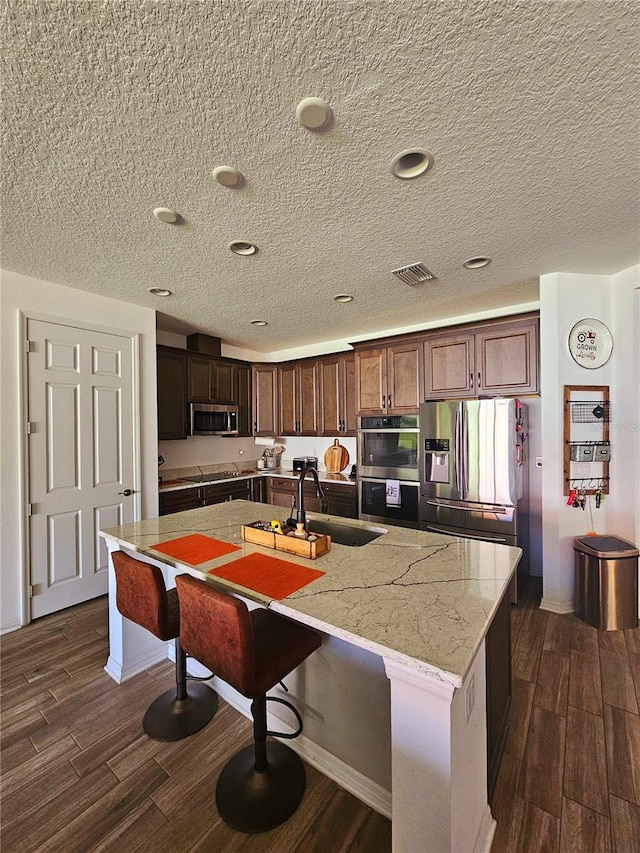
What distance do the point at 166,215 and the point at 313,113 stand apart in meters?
1.00

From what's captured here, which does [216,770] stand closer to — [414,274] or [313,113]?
[313,113]

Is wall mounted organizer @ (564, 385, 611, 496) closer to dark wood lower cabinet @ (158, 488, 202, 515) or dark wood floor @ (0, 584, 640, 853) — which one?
dark wood floor @ (0, 584, 640, 853)

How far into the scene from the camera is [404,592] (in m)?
1.27

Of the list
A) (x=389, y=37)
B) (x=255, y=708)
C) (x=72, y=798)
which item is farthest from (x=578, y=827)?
(x=389, y=37)

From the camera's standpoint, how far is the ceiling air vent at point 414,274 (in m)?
2.61

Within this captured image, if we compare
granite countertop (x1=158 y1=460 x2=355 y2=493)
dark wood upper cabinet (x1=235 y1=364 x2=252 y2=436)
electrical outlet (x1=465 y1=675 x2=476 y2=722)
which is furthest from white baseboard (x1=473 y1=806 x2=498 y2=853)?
dark wood upper cabinet (x1=235 y1=364 x2=252 y2=436)

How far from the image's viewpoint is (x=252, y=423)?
17.1 ft

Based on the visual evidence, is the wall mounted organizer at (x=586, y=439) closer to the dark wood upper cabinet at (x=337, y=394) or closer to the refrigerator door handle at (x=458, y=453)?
the refrigerator door handle at (x=458, y=453)

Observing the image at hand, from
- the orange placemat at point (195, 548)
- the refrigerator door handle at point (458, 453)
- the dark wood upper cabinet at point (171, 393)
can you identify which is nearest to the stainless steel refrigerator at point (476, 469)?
the refrigerator door handle at point (458, 453)

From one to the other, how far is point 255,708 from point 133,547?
3.07 ft

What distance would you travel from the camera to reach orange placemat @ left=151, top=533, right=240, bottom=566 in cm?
164

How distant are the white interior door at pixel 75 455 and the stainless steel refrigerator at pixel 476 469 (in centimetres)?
285

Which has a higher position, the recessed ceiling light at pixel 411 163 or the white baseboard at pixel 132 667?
the recessed ceiling light at pixel 411 163

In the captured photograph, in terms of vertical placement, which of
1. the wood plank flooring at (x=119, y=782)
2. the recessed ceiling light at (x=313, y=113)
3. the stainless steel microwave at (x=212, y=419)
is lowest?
the wood plank flooring at (x=119, y=782)
